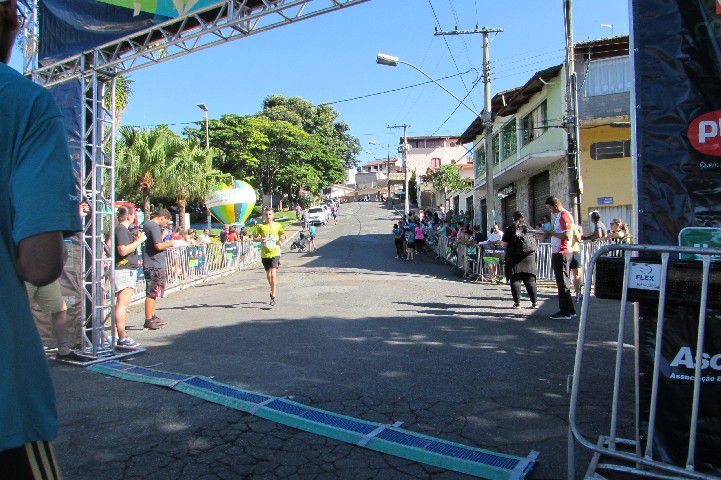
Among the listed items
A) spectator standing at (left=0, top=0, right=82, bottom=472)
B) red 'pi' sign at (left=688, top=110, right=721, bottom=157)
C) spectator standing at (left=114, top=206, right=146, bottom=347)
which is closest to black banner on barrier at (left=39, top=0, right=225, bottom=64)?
spectator standing at (left=114, top=206, right=146, bottom=347)

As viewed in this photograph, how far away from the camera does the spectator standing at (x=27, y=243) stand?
4.29 ft

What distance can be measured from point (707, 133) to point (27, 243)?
3.25m

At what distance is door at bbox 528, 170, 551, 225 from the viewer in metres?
22.5

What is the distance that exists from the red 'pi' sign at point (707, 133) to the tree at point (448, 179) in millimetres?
40704

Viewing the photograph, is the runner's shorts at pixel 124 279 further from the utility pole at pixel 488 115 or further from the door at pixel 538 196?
the door at pixel 538 196

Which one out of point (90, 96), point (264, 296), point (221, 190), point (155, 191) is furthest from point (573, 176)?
point (155, 191)

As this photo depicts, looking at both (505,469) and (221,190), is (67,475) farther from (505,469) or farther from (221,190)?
(221,190)

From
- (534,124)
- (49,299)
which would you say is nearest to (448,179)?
(534,124)

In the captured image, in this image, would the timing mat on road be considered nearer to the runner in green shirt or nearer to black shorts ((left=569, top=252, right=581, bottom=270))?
the runner in green shirt

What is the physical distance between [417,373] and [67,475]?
10.3ft

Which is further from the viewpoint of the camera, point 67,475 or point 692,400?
point 67,475

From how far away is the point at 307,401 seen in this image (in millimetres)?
4504

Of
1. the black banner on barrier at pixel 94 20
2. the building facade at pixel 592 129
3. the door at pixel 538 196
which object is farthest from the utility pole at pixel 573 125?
the black banner on barrier at pixel 94 20

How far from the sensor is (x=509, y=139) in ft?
89.6
